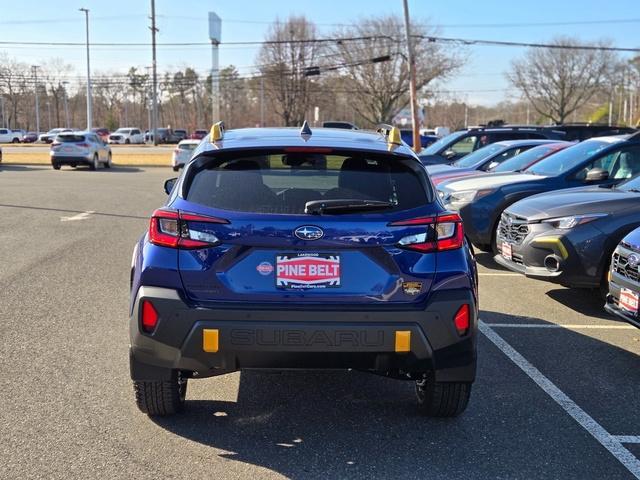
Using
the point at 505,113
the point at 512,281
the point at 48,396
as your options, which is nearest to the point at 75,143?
the point at 512,281

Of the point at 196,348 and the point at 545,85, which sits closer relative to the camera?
the point at 196,348

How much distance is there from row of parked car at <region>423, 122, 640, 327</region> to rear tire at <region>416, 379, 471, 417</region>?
5.71 ft

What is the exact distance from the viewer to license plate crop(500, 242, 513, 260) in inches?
286

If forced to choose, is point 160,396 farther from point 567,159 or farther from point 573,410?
point 567,159

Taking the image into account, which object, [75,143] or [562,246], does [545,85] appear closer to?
[75,143]

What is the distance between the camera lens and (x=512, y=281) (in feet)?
26.6

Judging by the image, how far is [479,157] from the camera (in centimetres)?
1333

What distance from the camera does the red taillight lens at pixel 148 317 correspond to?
3.43 metres

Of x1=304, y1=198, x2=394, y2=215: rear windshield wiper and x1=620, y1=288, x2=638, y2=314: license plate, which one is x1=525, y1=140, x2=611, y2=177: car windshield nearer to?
x1=620, y1=288, x2=638, y2=314: license plate

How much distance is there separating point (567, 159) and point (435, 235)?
6590 millimetres

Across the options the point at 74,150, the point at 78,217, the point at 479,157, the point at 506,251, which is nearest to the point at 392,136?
the point at 506,251

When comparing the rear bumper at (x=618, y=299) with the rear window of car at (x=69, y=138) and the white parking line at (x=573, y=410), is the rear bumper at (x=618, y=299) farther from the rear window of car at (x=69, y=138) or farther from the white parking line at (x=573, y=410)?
the rear window of car at (x=69, y=138)

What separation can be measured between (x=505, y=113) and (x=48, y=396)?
451ft

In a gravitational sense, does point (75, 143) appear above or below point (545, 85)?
below
